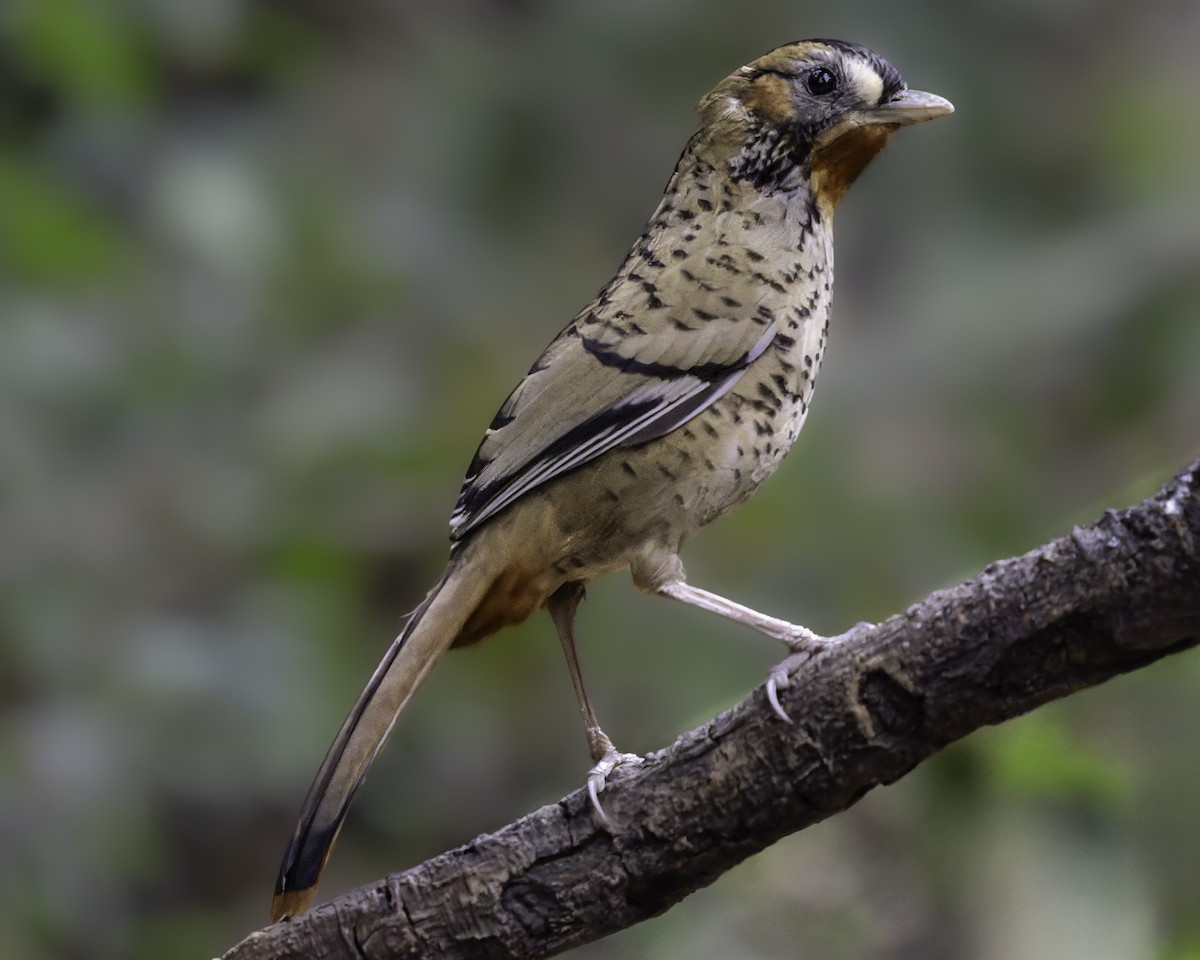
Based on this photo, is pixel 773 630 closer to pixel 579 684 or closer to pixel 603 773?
pixel 603 773

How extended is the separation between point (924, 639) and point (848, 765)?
22cm

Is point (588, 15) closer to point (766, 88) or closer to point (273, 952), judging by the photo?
point (766, 88)

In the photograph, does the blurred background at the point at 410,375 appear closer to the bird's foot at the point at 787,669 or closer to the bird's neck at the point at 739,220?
the bird's neck at the point at 739,220

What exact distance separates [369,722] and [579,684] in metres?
0.52

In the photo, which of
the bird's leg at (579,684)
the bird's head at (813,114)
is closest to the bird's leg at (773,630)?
the bird's leg at (579,684)

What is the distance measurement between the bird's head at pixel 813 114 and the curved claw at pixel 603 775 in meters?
1.13

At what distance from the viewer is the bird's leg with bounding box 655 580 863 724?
2.30m

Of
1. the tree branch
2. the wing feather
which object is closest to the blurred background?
the wing feather

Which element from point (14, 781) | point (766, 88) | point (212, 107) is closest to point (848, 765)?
point (766, 88)

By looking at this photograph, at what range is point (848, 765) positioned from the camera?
2234 mm

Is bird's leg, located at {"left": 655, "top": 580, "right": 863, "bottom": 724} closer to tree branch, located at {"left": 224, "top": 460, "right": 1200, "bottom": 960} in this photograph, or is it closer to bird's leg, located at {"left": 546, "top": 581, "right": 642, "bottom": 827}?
tree branch, located at {"left": 224, "top": 460, "right": 1200, "bottom": 960}

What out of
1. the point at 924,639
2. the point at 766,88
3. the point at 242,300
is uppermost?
the point at 242,300

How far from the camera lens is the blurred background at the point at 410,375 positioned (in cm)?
423

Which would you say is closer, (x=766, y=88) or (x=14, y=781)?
(x=766, y=88)
